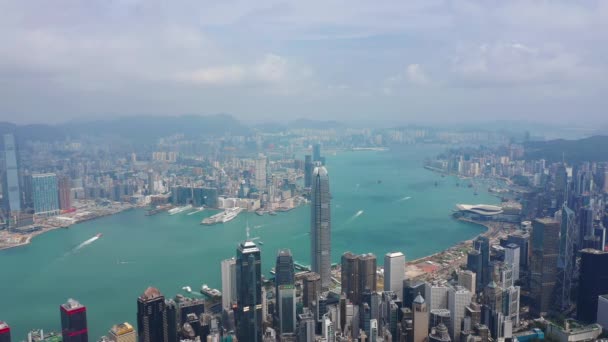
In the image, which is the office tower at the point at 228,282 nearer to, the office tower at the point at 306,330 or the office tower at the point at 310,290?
the office tower at the point at 310,290

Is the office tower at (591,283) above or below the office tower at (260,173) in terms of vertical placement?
below

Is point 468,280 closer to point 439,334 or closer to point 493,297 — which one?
point 493,297

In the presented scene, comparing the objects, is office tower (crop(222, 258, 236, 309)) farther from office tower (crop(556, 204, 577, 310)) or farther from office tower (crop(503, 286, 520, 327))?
office tower (crop(556, 204, 577, 310))

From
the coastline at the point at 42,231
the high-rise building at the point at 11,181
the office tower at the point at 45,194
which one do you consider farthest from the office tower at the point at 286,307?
the office tower at the point at 45,194

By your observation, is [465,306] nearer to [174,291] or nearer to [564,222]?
[564,222]

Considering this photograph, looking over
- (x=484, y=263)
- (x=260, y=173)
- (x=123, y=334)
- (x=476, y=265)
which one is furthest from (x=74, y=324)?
(x=260, y=173)
